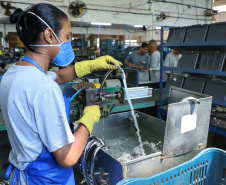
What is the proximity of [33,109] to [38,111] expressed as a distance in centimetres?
2

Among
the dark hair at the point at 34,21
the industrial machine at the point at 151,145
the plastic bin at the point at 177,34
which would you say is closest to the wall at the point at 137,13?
the plastic bin at the point at 177,34

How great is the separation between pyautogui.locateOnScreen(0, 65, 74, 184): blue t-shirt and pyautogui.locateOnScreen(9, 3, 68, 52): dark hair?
0.14 m

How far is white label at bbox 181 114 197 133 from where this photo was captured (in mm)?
1055

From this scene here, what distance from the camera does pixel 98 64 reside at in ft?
4.36

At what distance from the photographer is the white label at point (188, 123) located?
1055 millimetres

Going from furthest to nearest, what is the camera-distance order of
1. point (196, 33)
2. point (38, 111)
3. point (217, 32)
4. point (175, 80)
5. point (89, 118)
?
1. point (175, 80)
2. point (196, 33)
3. point (217, 32)
4. point (89, 118)
5. point (38, 111)

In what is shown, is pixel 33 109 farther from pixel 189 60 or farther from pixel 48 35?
pixel 189 60

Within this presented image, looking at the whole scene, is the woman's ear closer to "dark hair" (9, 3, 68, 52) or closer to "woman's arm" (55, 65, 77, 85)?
"dark hair" (9, 3, 68, 52)

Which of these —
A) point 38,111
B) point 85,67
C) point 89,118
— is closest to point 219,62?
point 85,67

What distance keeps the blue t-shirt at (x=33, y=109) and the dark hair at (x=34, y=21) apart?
5.4 inches

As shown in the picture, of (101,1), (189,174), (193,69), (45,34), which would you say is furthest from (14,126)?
(101,1)

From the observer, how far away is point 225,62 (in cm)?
189

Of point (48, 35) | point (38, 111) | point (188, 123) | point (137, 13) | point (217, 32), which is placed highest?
point (137, 13)

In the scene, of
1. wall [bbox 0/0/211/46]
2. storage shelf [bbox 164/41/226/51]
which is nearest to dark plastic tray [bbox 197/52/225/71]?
storage shelf [bbox 164/41/226/51]
